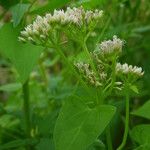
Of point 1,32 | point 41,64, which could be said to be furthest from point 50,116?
point 41,64

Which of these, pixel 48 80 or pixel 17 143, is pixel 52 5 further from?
pixel 48 80

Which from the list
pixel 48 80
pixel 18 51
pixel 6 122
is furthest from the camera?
pixel 48 80

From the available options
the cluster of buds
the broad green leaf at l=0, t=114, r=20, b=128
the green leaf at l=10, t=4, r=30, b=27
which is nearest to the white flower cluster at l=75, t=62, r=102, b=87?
the cluster of buds

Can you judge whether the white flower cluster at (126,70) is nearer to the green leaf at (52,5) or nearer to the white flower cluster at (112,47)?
the white flower cluster at (112,47)

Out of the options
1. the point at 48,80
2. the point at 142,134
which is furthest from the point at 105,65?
the point at 48,80

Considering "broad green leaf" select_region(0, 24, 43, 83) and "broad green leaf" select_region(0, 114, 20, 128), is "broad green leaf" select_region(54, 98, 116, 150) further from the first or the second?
"broad green leaf" select_region(0, 114, 20, 128)

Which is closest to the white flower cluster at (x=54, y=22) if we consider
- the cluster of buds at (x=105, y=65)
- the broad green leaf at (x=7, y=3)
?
the cluster of buds at (x=105, y=65)
